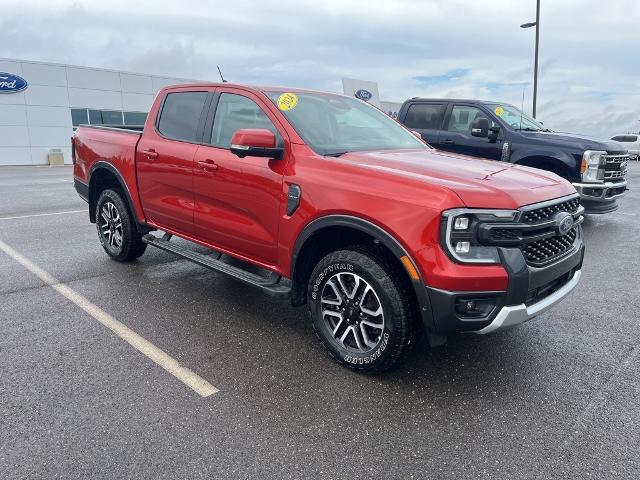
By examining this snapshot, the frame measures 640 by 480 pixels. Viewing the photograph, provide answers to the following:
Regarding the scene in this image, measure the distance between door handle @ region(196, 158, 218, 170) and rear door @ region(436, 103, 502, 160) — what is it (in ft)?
19.1

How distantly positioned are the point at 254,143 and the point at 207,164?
870 millimetres

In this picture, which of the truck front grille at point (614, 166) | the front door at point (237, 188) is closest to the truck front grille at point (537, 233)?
the front door at point (237, 188)

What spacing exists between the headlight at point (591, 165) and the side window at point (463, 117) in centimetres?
190

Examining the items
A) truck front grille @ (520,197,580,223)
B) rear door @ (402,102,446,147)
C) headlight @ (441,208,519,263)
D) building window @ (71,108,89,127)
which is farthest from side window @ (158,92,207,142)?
building window @ (71,108,89,127)

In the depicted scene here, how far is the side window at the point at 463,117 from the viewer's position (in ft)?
29.0

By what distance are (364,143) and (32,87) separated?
28.3 metres

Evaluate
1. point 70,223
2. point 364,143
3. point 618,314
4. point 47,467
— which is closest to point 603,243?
point 618,314

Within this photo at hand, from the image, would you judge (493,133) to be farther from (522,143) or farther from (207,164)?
(207,164)

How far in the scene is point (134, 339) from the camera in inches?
148

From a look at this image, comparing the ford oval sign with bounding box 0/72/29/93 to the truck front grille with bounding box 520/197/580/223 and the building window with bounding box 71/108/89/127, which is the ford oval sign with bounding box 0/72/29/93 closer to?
the building window with bounding box 71/108/89/127

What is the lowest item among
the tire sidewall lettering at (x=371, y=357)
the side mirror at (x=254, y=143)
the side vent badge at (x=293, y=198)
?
the tire sidewall lettering at (x=371, y=357)

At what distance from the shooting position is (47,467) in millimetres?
2379

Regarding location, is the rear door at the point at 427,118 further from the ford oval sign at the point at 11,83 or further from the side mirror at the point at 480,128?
the ford oval sign at the point at 11,83

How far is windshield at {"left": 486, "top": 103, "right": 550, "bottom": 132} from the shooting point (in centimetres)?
869
